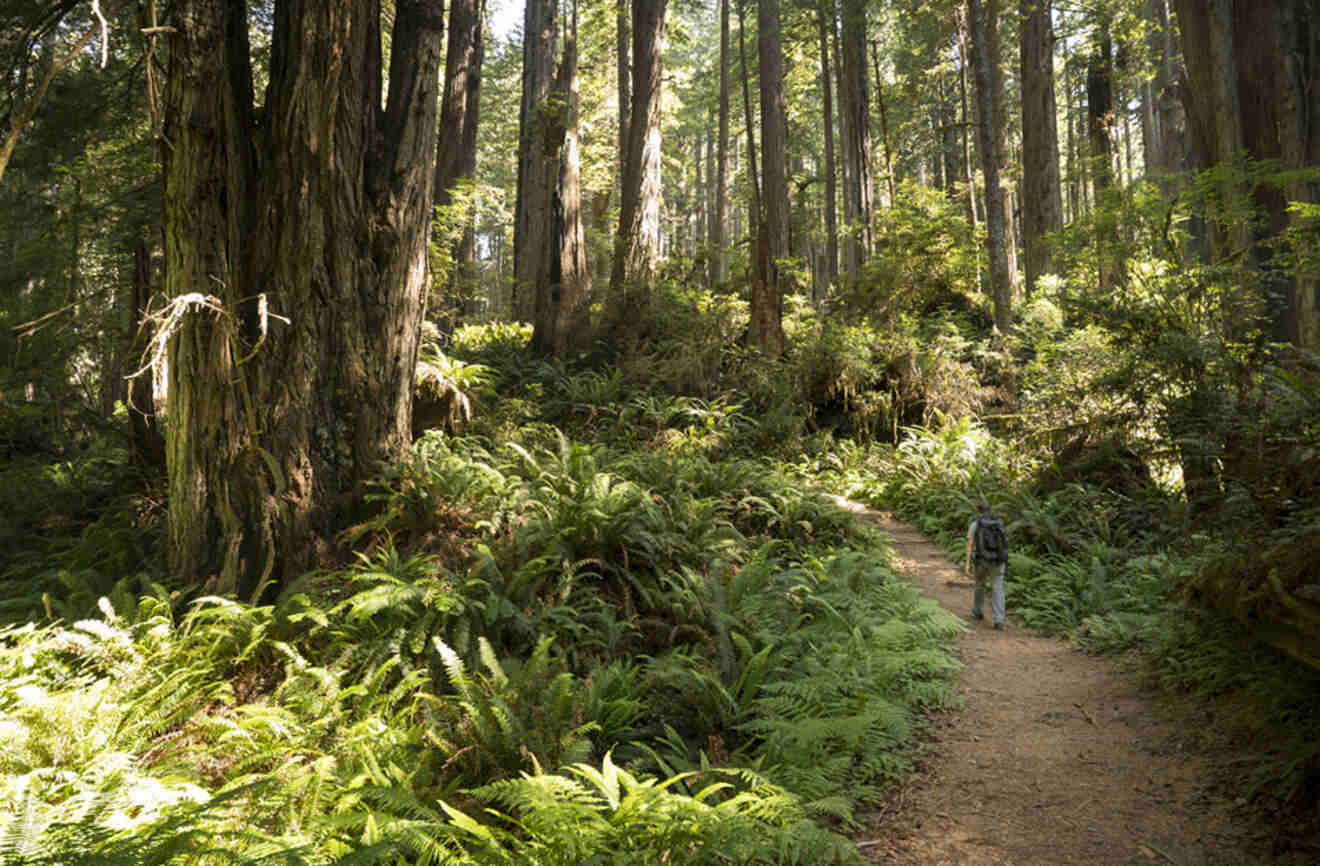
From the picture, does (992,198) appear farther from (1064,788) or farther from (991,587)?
(1064,788)

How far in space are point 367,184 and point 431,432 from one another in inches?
98.2

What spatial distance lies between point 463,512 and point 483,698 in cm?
250

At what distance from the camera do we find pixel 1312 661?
10.4 feet

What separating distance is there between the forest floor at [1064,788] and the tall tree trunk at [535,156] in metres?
10.2

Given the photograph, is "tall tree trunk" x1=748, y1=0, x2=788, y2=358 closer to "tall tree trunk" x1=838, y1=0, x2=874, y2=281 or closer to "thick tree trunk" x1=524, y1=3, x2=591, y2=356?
"thick tree trunk" x1=524, y1=3, x2=591, y2=356

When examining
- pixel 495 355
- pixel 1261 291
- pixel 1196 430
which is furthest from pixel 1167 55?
pixel 495 355

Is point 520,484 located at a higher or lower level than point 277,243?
lower

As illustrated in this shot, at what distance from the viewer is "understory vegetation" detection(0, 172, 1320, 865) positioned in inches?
123

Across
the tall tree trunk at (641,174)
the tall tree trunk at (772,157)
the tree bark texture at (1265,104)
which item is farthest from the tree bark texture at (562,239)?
the tree bark texture at (1265,104)

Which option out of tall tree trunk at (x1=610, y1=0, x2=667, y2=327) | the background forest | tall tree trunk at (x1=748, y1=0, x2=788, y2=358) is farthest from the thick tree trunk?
tall tree trunk at (x1=748, y1=0, x2=788, y2=358)

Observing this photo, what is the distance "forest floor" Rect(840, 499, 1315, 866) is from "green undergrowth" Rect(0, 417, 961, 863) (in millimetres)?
275

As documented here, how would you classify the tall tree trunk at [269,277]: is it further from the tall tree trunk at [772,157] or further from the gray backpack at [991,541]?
the tall tree trunk at [772,157]

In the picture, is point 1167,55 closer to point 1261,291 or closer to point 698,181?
point 1261,291

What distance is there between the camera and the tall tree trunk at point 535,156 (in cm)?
1234
